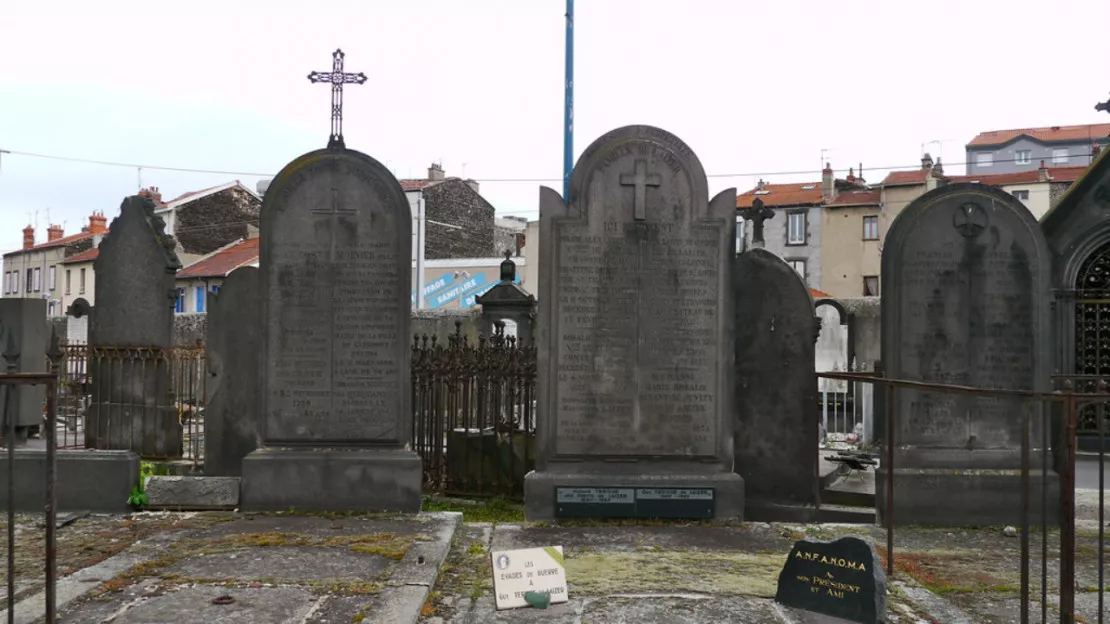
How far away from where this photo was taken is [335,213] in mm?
8078

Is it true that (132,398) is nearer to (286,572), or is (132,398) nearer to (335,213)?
(335,213)

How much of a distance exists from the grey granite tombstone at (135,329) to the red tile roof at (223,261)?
89.8 ft

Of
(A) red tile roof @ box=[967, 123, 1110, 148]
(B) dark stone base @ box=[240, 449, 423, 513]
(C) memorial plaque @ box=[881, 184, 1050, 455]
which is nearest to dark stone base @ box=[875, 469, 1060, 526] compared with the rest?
(C) memorial plaque @ box=[881, 184, 1050, 455]

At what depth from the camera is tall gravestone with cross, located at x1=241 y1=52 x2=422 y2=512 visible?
8.02 metres

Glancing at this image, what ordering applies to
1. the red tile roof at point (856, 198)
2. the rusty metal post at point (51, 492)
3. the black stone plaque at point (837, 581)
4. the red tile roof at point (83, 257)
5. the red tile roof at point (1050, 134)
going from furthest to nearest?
1. the red tile roof at point (1050, 134)
2. the red tile roof at point (83, 257)
3. the red tile roof at point (856, 198)
4. the black stone plaque at point (837, 581)
5. the rusty metal post at point (51, 492)

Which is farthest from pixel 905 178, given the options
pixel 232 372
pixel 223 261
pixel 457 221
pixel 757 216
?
pixel 232 372

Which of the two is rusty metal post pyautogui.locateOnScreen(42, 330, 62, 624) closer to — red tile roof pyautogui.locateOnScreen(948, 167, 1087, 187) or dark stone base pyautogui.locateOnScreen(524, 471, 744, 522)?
dark stone base pyautogui.locateOnScreen(524, 471, 744, 522)

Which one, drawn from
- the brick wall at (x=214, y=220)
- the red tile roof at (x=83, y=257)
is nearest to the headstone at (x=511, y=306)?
the brick wall at (x=214, y=220)

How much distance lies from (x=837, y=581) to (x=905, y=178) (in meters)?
41.3

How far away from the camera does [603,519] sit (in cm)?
767

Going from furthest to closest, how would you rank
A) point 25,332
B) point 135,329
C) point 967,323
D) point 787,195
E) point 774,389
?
point 787,195 < point 135,329 < point 774,389 < point 25,332 < point 967,323

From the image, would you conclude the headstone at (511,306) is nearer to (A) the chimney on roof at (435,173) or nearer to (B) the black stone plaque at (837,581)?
(B) the black stone plaque at (837,581)

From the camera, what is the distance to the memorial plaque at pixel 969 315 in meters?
7.89

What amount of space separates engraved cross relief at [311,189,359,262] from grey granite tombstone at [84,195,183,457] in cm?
175
